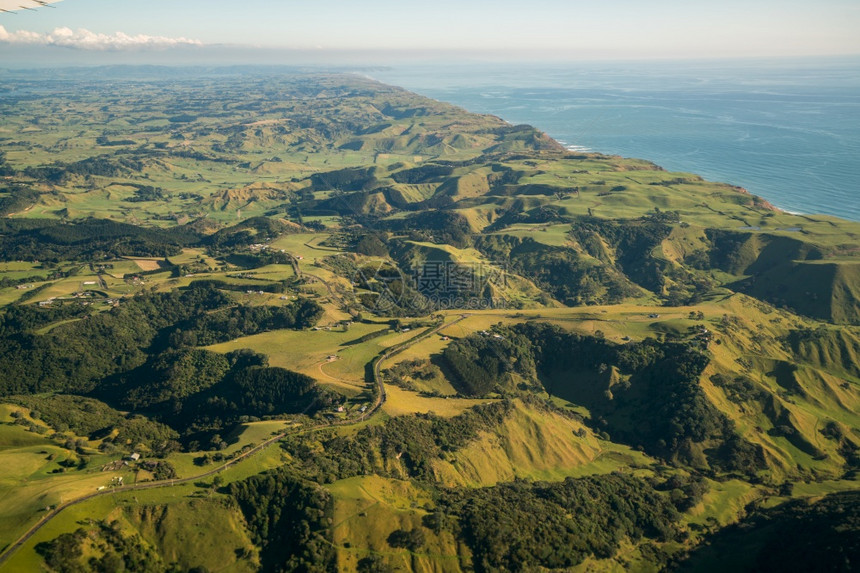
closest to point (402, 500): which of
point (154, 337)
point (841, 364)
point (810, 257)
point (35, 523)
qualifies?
point (35, 523)

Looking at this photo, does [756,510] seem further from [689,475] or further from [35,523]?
[35,523]

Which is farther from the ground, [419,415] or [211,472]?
[211,472]

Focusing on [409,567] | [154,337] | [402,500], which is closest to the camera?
[409,567]

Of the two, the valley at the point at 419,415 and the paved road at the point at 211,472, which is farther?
the valley at the point at 419,415

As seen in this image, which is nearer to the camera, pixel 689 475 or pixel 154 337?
pixel 689 475

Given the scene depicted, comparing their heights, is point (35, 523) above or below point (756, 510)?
above

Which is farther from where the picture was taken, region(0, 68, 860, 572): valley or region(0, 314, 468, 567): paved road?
region(0, 68, 860, 572): valley

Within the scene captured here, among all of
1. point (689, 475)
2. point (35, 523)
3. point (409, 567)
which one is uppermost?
point (35, 523)

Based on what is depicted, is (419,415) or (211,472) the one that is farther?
(419,415)

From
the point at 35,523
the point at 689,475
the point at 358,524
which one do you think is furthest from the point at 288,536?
the point at 689,475

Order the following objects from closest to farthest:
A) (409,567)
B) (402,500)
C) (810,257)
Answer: (409,567)
(402,500)
(810,257)
